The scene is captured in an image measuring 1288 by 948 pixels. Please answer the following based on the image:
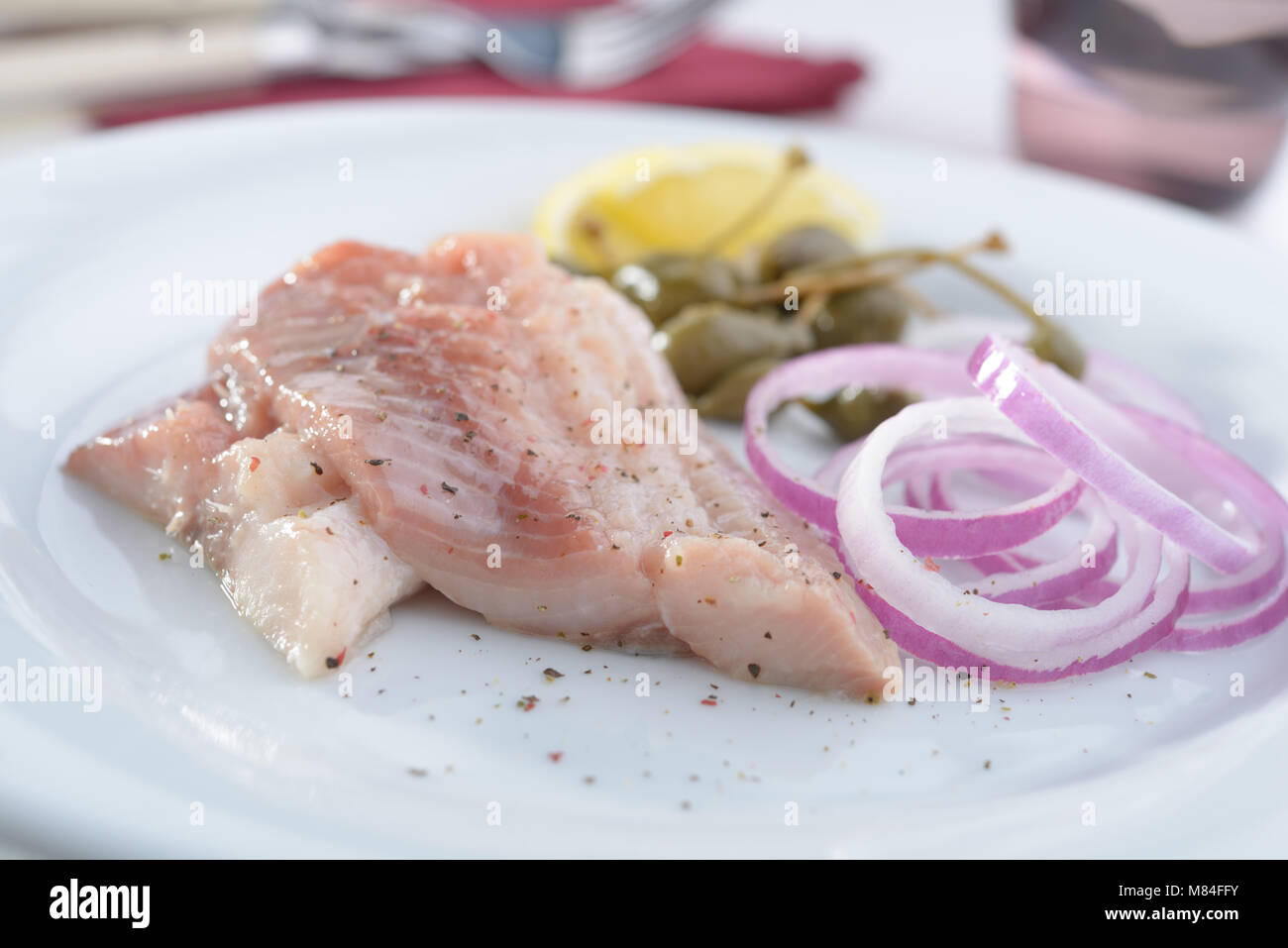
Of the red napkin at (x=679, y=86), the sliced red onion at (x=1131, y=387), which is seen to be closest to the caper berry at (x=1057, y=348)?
the sliced red onion at (x=1131, y=387)

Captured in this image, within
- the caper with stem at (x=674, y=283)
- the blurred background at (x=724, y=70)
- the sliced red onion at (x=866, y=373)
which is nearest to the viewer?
the sliced red onion at (x=866, y=373)

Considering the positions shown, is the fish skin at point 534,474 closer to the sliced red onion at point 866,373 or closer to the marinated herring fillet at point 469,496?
the marinated herring fillet at point 469,496

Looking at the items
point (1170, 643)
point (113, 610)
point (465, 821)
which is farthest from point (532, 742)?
point (1170, 643)

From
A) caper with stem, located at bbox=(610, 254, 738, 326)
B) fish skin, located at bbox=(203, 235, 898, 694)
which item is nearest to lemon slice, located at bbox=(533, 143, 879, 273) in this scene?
caper with stem, located at bbox=(610, 254, 738, 326)

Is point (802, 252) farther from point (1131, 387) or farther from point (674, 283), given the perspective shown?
point (1131, 387)

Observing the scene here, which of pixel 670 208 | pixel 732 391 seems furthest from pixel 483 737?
pixel 670 208
